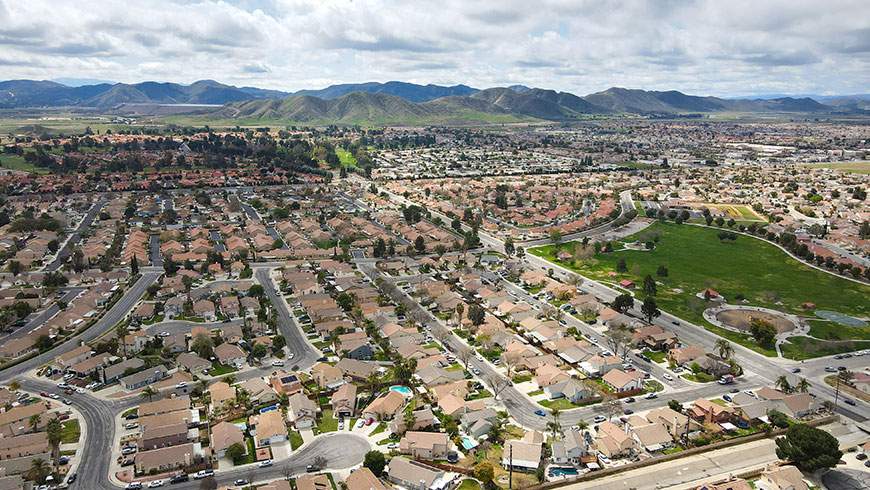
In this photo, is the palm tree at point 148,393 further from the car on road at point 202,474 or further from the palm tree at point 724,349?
the palm tree at point 724,349

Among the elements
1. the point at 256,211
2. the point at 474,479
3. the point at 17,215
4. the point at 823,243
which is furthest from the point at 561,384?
the point at 17,215

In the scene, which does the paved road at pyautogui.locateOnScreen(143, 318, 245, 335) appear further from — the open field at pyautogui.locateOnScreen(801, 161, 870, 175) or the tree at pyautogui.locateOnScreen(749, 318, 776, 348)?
the open field at pyautogui.locateOnScreen(801, 161, 870, 175)

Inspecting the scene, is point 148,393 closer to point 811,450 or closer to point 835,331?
point 811,450

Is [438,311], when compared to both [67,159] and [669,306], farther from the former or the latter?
[67,159]

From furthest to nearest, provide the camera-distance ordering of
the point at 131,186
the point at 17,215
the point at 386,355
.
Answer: the point at 131,186 < the point at 17,215 < the point at 386,355

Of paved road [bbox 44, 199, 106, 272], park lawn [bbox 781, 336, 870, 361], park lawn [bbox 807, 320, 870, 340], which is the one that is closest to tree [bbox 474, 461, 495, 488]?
park lawn [bbox 781, 336, 870, 361]

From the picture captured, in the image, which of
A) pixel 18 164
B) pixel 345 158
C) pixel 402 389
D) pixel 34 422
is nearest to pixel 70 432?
pixel 34 422

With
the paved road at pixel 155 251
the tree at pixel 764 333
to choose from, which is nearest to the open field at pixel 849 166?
the tree at pixel 764 333
